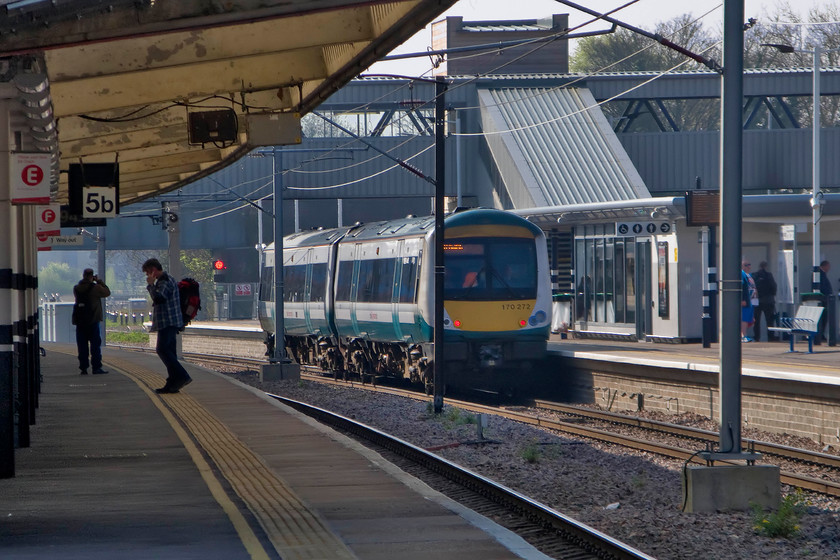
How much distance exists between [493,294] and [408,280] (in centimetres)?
168

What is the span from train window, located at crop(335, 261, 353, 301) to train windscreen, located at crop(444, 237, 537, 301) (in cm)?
486

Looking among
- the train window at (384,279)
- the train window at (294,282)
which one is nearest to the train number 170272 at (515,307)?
the train window at (384,279)

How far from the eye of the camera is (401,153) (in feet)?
147

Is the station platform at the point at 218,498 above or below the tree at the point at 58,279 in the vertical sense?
below

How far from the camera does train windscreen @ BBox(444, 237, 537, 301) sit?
22.5 m

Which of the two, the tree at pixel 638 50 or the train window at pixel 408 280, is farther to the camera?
the tree at pixel 638 50

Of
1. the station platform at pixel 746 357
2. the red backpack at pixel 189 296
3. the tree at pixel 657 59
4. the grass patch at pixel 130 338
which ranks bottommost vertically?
the grass patch at pixel 130 338

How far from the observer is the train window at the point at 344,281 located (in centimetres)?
2700

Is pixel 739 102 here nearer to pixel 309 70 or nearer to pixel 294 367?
pixel 309 70

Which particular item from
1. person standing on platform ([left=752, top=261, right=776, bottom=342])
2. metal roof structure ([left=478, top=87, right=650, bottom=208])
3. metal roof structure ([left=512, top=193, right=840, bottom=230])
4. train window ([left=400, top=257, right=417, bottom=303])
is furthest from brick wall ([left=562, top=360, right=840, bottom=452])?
metal roof structure ([left=478, top=87, right=650, bottom=208])

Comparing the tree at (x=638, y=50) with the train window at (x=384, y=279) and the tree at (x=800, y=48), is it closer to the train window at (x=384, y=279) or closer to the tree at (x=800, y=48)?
the tree at (x=800, y=48)

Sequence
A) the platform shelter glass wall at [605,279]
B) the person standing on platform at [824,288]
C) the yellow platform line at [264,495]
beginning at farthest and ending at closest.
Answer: the platform shelter glass wall at [605,279] → the person standing on platform at [824,288] → the yellow platform line at [264,495]

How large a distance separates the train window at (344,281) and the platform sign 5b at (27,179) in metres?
17.6

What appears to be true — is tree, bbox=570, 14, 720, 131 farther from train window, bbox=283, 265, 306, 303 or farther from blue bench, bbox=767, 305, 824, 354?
blue bench, bbox=767, 305, 824, 354
